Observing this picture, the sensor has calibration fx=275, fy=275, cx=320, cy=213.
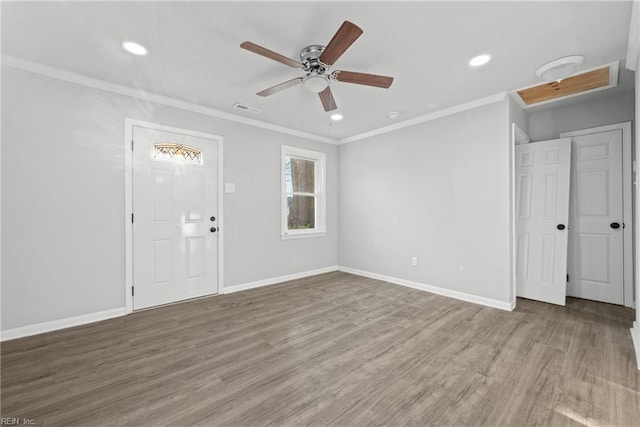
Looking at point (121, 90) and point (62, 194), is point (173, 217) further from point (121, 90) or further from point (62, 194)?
point (121, 90)

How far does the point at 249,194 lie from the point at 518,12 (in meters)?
3.57

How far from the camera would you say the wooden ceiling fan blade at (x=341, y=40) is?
1.73 meters

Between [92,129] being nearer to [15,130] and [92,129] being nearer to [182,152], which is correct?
[15,130]

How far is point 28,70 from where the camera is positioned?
104 inches

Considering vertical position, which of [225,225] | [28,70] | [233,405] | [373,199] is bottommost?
[233,405]

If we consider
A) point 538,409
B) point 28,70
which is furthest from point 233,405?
point 28,70

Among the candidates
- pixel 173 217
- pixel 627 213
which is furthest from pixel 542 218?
pixel 173 217

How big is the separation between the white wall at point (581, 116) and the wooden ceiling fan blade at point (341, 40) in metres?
3.62

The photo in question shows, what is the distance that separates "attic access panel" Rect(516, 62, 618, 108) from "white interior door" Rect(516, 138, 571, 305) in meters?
0.56

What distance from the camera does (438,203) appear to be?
398cm

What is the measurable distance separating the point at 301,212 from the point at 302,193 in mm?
356

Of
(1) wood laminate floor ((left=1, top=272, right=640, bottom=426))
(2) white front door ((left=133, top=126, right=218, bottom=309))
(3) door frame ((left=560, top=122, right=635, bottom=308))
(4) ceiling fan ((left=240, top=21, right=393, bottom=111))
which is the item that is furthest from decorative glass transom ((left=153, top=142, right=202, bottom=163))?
(3) door frame ((left=560, top=122, right=635, bottom=308))

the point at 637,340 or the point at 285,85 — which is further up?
the point at 285,85

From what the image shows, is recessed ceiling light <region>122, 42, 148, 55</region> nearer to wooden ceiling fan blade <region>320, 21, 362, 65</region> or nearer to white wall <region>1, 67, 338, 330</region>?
white wall <region>1, 67, 338, 330</region>
